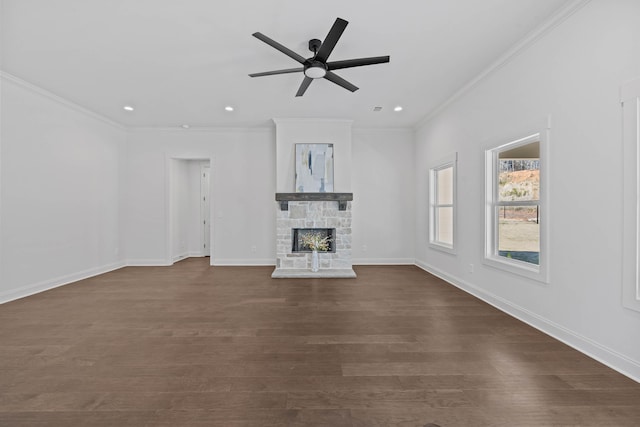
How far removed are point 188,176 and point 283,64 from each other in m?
4.58

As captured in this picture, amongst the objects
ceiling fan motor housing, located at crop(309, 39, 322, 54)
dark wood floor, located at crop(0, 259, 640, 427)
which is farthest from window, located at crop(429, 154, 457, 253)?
ceiling fan motor housing, located at crop(309, 39, 322, 54)

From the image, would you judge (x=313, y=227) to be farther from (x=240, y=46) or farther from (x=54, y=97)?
(x=54, y=97)

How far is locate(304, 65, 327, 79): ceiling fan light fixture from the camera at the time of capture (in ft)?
8.65

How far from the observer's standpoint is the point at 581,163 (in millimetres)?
2131

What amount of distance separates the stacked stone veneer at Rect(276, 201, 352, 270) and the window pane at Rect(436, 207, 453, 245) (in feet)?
5.54

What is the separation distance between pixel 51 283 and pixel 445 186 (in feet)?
21.4

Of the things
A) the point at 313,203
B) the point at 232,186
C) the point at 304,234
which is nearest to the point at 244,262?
the point at 304,234

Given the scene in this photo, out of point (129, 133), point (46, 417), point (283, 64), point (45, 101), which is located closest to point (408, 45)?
point (283, 64)

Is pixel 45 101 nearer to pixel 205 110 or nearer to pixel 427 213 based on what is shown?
pixel 205 110

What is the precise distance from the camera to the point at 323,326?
103 inches

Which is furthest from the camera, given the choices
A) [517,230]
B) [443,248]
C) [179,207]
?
[179,207]

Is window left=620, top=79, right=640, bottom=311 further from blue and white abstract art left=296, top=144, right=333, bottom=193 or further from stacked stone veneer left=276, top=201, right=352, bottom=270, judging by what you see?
blue and white abstract art left=296, top=144, right=333, bottom=193

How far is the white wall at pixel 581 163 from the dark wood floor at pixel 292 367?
0.84ft

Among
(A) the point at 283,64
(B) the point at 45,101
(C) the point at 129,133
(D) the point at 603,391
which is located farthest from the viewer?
(C) the point at 129,133
